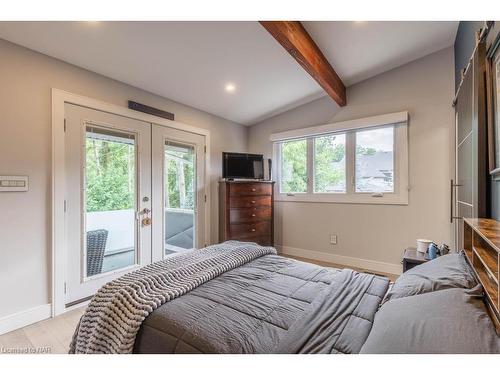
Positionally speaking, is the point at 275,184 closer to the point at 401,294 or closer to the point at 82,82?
the point at 82,82

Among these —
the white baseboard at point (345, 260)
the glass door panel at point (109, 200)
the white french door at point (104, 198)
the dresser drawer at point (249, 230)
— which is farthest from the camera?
the dresser drawer at point (249, 230)

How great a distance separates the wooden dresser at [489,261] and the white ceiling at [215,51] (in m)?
2.10

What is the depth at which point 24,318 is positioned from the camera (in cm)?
209

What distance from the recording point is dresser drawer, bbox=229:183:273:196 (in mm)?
3681

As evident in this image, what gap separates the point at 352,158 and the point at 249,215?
1.72 m

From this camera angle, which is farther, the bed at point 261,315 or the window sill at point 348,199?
the window sill at point 348,199

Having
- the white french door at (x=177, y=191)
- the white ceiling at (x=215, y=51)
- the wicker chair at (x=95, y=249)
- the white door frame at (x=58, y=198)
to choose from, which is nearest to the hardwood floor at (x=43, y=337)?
the white door frame at (x=58, y=198)

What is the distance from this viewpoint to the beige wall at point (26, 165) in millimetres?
2012

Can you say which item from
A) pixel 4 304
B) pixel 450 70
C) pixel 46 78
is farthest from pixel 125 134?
pixel 450 70

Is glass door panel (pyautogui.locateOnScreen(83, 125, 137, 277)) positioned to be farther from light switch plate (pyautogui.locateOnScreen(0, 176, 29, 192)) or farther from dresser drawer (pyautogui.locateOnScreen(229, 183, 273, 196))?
dresser drawer (pyautogui.locateOnScreen(229, 183, 273, 196))

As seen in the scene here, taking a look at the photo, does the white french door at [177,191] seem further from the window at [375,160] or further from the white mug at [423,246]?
the white mug at [423,246]

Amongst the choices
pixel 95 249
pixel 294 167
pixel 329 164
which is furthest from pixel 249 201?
pixel 95 249

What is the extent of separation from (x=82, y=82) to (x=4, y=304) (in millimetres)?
2055

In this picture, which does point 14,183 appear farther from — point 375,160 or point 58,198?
point 375,160
